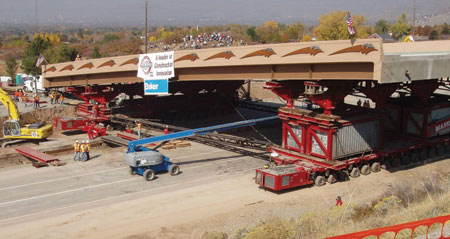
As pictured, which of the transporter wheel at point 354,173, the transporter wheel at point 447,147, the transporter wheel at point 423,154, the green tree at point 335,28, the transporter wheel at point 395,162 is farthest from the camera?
the green tree at point 335,28

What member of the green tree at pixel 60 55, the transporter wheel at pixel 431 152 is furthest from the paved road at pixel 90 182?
the green tree at pixel 60 55

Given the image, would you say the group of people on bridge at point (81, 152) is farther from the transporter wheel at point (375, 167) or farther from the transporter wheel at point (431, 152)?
the transporter wheel at point (431, 152)

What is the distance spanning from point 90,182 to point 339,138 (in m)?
13.6

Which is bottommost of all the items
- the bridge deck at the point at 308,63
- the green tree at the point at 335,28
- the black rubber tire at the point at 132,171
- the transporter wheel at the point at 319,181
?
the black rubber tire at the point at 132,171

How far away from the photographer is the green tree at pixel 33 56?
68.3 metres

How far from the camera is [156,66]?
31.8 metres

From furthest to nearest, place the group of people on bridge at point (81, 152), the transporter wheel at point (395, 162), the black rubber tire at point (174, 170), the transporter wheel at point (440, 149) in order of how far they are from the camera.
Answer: the transporter wheel at point (440, 149)
the group of people on bridge at point (81, 152)
the transporter wheel at point (395, 162)
the black rubber tire at point (174, 170)

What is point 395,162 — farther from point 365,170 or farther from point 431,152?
point 431,152

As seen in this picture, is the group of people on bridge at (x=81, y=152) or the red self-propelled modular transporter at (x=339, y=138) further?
the group of people on bridge at (x=81, y=152)

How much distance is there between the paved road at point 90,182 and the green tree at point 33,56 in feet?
146

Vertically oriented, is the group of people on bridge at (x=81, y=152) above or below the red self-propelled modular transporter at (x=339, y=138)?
below

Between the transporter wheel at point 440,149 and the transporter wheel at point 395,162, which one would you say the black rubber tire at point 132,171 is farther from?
the transporter wheel at point 440,149

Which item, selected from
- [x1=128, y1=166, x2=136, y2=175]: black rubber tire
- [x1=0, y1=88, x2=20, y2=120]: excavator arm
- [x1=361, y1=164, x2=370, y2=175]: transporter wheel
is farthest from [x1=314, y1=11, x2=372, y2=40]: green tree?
[x1=128, y1=166, x2=136, y2=175]: black rubber tire

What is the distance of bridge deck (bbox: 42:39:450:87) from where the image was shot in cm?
2181
